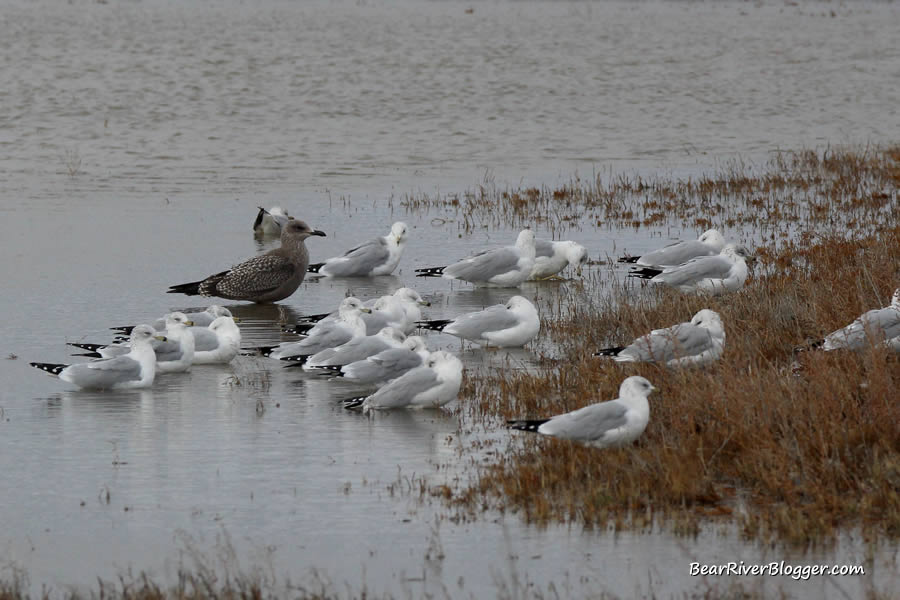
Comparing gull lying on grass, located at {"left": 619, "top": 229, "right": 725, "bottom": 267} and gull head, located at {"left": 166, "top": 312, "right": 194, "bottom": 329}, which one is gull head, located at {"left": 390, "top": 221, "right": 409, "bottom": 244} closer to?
gull lying on grass, located at {"left": 619, "top": 229, "right": 725, "bottom": 267}

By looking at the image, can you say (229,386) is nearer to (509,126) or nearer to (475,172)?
(475,172)

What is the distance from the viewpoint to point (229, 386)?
414 inches

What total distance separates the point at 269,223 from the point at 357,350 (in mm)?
7997

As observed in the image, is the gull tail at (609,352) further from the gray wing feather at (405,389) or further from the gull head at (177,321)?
the gull head at (177,321)

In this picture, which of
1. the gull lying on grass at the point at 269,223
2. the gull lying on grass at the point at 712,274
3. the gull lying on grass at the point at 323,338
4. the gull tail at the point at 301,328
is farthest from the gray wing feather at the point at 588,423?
the gull lying on grass at the point at 269,223

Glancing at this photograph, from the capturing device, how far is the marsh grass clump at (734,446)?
7.08 m

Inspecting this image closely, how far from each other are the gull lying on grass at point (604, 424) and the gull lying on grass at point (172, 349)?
3714 mm

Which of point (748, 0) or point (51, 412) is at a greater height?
point (748, 0)

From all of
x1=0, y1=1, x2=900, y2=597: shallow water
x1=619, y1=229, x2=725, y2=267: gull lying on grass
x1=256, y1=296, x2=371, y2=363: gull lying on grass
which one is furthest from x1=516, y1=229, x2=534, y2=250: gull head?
x1=256, y1=296, x2=371, y2=363: gull lying on grass

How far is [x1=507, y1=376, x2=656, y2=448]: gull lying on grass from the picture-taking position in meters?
8.02

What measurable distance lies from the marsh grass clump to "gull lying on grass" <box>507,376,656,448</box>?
0.32 ft

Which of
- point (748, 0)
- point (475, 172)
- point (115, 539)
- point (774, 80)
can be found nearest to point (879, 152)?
point (475, 172)

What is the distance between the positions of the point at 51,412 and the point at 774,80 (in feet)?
107

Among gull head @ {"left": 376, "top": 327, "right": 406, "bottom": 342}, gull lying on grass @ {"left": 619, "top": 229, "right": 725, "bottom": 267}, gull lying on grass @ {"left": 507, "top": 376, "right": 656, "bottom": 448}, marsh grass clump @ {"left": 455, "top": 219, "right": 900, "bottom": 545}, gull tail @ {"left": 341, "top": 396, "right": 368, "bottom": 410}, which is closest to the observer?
marsh grass clump @ {"left": 455, "top": 219, "right": 900, "bottom": 545}
